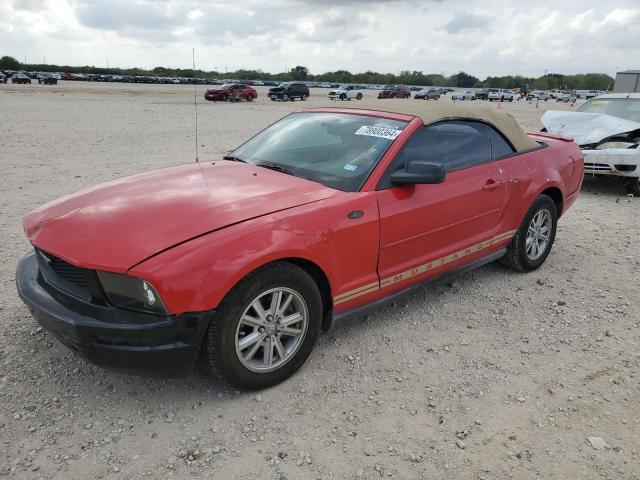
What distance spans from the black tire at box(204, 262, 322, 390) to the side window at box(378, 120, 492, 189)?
0.89m

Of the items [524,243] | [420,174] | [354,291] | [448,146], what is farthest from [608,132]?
[354,291]

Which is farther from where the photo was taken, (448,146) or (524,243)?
(524,243)

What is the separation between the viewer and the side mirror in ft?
10.4

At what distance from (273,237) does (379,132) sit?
1.32 metres

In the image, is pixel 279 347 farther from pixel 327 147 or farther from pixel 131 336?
pixel 327 147

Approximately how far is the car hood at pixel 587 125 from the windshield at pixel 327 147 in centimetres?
591

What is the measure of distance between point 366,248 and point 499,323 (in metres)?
1.39

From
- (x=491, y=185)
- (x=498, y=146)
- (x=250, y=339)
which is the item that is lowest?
(x=250, y=339)

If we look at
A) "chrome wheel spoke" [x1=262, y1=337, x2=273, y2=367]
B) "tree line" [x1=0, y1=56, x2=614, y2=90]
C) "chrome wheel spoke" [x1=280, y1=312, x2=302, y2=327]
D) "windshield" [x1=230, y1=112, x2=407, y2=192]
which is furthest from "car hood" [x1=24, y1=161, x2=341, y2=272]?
"tree line" [x1=0, y1=56, x2=614, y2=90]

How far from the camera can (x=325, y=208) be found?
2.98 metres

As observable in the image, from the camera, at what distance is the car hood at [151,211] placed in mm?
2545

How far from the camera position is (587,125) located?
8.59 meters

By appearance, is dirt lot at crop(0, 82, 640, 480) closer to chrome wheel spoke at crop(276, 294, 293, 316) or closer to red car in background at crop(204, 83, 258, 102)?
chrome wheel spoke at crop(276, 294, 293, 316)

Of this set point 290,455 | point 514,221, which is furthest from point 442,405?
point 514,221
